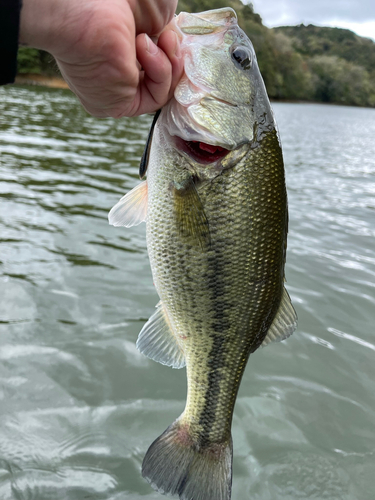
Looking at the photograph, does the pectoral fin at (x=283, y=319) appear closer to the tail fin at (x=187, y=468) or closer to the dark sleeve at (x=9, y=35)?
the tail fin at (x=187, y=468)

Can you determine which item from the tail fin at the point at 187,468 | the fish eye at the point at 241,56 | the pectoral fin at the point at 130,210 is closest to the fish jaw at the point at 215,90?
the fish eye at the point at 241,56

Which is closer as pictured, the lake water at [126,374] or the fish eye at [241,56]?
the fish eye at [241,56]

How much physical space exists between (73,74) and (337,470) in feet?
9.91

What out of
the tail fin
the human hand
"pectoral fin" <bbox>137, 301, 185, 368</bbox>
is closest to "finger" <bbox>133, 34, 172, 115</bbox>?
the human hand

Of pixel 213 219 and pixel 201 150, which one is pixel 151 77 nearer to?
pixel 201 150

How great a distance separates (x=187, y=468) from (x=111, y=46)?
1.94 meters

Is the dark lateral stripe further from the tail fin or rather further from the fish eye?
the fish eye

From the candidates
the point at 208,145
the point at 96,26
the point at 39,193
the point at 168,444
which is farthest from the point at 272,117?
the point at 39,193

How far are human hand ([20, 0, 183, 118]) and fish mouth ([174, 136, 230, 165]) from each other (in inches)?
8.6

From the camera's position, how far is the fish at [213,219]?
6.08 ft

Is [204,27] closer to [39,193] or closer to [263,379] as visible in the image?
[263,379]

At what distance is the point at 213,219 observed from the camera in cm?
185

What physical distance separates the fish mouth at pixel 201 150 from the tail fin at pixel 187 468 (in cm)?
142

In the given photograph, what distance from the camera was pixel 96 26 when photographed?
1.44 m
